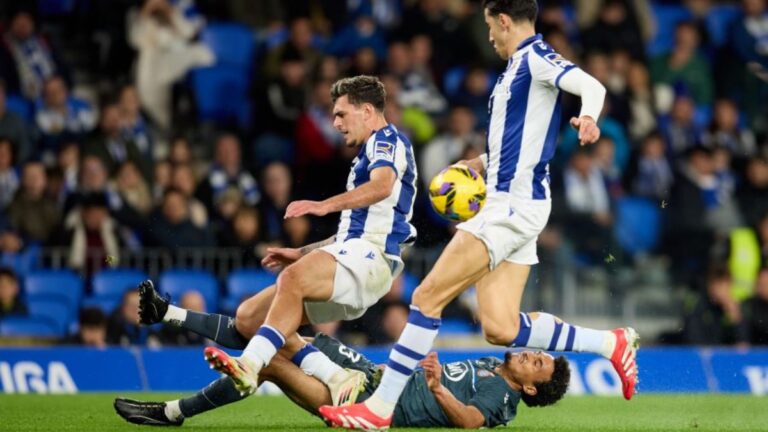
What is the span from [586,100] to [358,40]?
8.71m

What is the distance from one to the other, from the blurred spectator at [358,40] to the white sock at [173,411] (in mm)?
8089

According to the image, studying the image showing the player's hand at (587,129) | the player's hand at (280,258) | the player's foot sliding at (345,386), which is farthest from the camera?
the player's hand at (280,258)

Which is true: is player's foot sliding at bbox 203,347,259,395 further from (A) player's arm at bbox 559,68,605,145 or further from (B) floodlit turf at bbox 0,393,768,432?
(A) player's arm at bbox 559,68,605,145

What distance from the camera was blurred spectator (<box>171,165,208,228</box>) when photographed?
14.4 meters

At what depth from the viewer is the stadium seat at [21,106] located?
1558 cm

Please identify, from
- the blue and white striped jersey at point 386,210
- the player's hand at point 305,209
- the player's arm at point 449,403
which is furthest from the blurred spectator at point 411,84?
the player's hand at point 305,209

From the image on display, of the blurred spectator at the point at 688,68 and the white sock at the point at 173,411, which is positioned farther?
the blurred spectator at the point at 688,68

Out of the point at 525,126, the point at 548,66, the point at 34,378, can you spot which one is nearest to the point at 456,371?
the point at 525,126

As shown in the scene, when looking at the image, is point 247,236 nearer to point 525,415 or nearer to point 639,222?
point 639,222

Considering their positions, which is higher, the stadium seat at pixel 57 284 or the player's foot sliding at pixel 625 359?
the player's foot sliding at pixel 625 359

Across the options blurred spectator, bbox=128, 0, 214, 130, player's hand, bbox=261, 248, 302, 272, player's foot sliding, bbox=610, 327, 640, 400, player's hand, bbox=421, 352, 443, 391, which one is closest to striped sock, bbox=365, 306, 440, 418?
player's hand, bbox=421, 352, 443, 391

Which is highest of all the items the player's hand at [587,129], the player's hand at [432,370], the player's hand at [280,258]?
the player's hand at [587,129]

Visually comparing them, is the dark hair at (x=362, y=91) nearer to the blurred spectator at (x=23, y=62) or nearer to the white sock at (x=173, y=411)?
the white sock at (x=173, y=411)

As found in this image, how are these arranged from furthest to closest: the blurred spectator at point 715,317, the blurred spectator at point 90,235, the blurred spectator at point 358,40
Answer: the blurred spectator at point 358,40 → the blurred spectator at point 715,317 → the blurred spectator at point 90,235
